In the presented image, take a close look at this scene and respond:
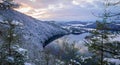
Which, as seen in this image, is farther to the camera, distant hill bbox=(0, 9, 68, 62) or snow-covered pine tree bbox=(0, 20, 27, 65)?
distant hill bbox=(0, 9, 68, 62)

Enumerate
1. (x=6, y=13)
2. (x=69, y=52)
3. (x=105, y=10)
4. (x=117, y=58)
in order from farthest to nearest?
(x=6, y=13), (x=69, y=52), (x=105, y=10), (x=117, y=58)

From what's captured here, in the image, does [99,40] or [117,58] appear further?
[99,40]

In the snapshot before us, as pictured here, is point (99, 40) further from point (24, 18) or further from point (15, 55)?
point (24, 18)

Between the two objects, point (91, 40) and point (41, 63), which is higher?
point (91, 40)

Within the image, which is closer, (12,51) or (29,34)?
(12,51)

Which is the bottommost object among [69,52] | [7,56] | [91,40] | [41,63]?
[41,63]

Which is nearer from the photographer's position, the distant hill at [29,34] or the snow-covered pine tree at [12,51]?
the snow-covered pine tree at [12,51]

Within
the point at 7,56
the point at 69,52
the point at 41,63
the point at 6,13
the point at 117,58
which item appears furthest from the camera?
the point at 6,13

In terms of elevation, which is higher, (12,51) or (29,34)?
(12,51)

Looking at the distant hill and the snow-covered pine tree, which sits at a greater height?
the snow-covered pine tree

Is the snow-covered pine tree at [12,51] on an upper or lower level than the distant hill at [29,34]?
upper

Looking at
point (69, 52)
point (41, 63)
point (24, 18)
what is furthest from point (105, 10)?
point (24, 18)
